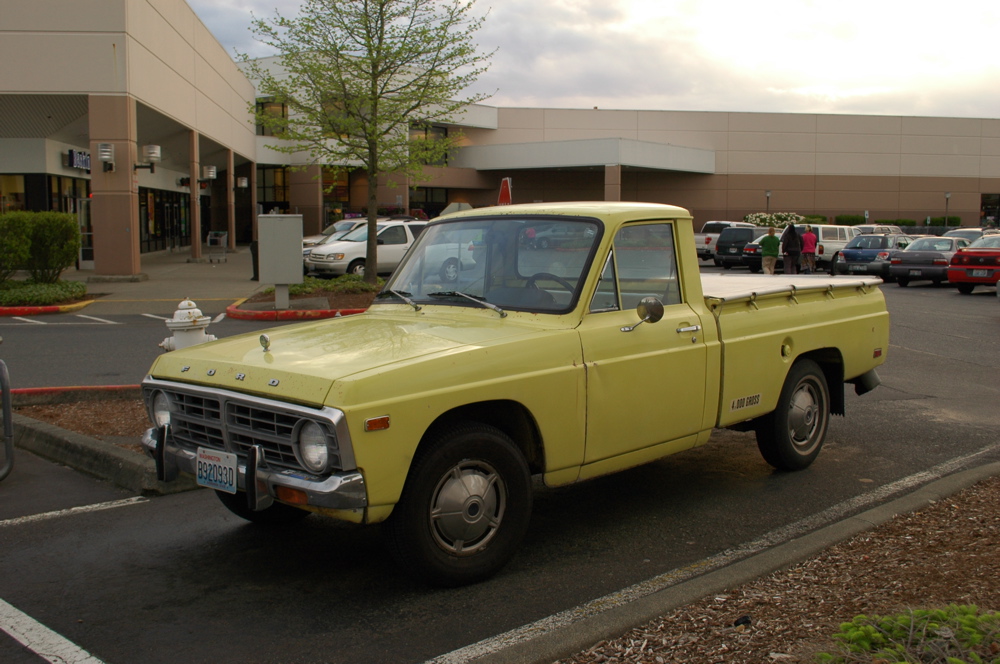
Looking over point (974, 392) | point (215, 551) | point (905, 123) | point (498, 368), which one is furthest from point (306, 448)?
point (905, 123)

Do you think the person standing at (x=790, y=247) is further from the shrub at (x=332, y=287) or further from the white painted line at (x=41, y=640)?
the white painted line at (x=41, y=640)

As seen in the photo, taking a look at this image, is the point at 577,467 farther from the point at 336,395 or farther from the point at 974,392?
the point at 974,392

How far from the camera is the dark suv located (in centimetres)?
3403

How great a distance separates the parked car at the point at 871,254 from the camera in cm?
2844

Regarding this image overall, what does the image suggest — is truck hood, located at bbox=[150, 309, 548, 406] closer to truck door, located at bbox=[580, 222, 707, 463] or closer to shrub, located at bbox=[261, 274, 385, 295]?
truck door, located at bbox=[580, 222, 707, 463]

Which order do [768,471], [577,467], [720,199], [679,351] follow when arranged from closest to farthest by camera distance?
[577,467]
[679,351]
[768,471]
[720,199]

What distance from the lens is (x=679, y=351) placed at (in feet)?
17.3

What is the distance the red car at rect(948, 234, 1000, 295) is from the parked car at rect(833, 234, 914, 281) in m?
4.59

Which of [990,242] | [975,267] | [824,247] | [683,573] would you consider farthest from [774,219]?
[683,573]

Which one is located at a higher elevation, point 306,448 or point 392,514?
point 306,448

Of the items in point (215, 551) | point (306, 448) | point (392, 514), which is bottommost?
point (215, 551)

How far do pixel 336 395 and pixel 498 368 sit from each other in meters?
0.88

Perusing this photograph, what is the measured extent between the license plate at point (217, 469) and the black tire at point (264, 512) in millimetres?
848

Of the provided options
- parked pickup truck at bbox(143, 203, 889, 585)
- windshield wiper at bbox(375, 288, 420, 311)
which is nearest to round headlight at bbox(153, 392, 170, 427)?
parked pickup truck at bbox(143, 203, 889, 585)
